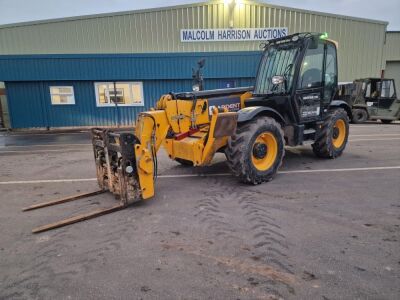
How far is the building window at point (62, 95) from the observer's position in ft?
55.0

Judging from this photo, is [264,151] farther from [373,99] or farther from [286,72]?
[373,99]

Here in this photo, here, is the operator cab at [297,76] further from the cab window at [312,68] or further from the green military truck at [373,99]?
the green military truck at [373,99]

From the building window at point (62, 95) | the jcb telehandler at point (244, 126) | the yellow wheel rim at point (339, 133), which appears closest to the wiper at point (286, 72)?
the jcb telehandler at point (244, 126)

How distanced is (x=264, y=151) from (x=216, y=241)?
263cm

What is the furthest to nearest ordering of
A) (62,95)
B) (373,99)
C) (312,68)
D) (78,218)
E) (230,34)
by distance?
(230,34) < (62,95) < (373,99) < (312,68) < (78,218)

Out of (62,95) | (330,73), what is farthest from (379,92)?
(62,95)

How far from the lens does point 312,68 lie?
6.42 metres

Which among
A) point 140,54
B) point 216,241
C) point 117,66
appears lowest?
point 216,241

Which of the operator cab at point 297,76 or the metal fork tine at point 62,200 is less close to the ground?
the operator cab at point 297,76

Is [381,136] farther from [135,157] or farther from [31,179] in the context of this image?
[31,179]

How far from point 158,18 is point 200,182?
17.6 meters

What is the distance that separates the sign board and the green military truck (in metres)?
6.98

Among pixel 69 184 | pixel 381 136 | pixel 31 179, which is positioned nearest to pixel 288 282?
pixel 69 184

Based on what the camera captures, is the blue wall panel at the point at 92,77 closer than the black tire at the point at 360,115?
Yes
